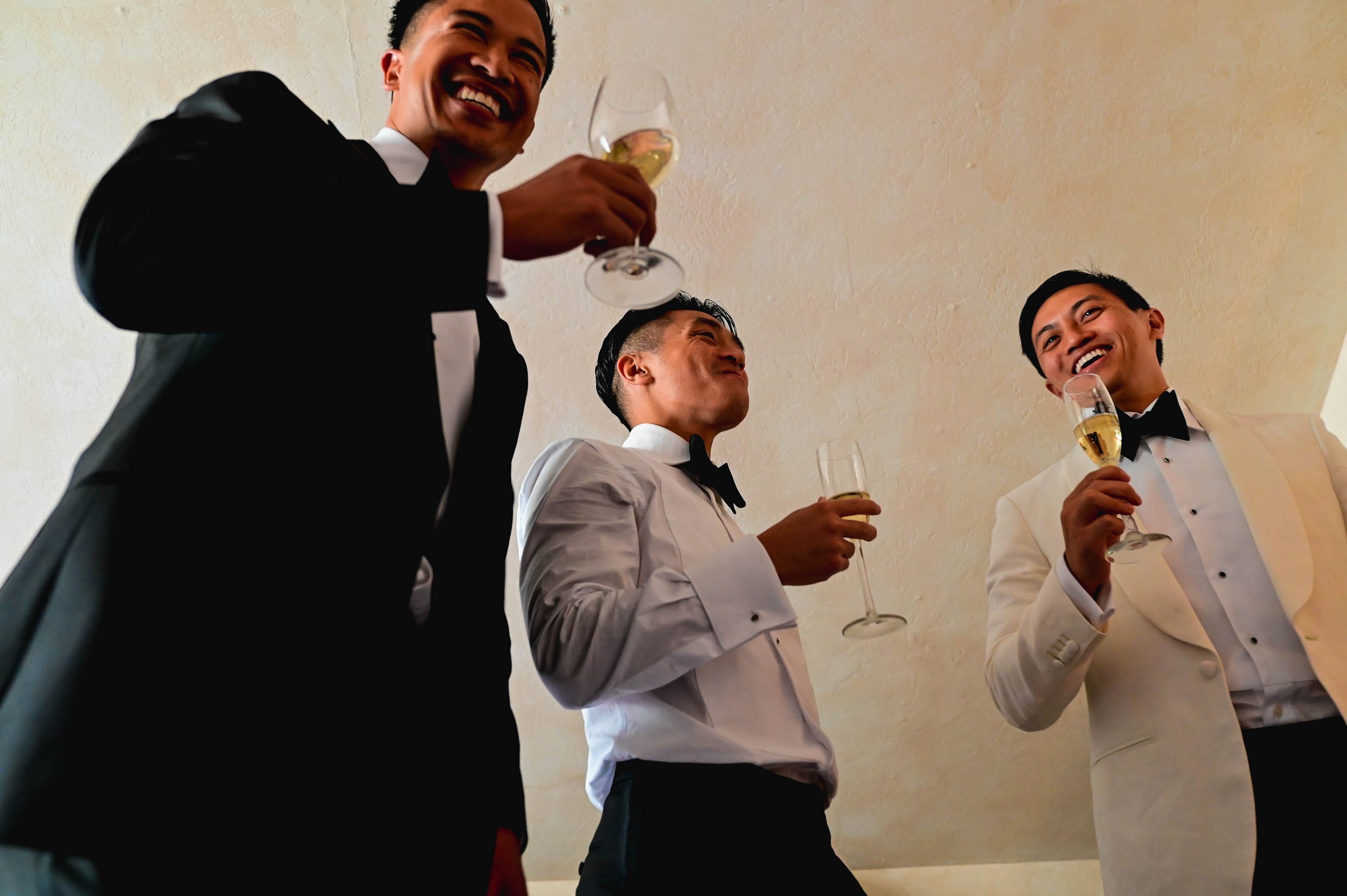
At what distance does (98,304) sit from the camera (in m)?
1.00

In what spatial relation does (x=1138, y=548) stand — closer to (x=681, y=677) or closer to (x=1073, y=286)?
(x=681, y=677)

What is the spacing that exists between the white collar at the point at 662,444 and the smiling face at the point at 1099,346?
928 mm

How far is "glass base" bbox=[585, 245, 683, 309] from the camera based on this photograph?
1225 millimetres

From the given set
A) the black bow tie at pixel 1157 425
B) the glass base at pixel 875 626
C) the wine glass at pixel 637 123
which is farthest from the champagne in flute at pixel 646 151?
the black bow tie at pixel 1157 425

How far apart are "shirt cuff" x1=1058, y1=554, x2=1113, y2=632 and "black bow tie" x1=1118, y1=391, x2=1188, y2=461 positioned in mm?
487

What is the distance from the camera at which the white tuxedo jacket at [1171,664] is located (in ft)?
6.07

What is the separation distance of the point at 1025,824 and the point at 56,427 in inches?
148

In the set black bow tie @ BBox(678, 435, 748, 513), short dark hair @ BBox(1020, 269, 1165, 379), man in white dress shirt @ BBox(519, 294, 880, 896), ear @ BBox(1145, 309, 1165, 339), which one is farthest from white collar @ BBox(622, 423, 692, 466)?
ear @ BBox(1145, 309, 1165, 339)

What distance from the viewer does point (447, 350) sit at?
1342 millimetres

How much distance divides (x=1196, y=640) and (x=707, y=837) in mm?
1069

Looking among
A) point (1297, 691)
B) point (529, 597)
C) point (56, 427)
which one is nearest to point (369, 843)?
point (529, 597)

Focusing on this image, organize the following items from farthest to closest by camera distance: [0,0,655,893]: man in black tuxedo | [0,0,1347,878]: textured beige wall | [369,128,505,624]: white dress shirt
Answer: [0,0,1347,878]: textured beige wall
[369,128,505,624]: white dress shirt
[0,0,655,893]: man in black tuxedo

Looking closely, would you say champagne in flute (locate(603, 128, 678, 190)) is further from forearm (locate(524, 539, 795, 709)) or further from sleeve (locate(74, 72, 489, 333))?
forearm (locate(524, 539, 795, 709))

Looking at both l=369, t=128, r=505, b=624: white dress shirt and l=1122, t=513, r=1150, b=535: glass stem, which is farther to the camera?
l=1122, t=513, r=1150, b=535: glass stem
